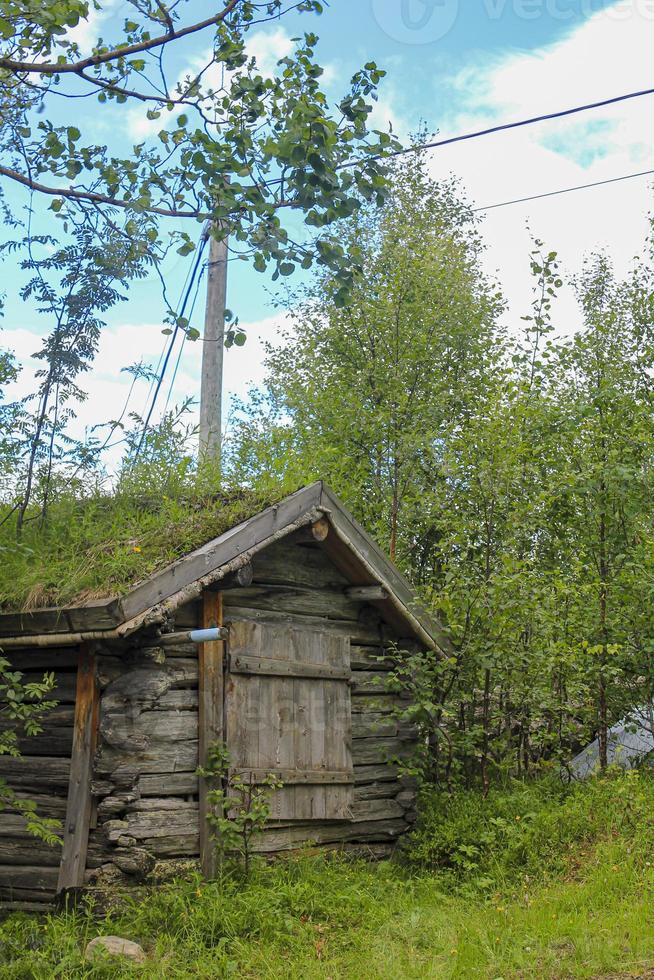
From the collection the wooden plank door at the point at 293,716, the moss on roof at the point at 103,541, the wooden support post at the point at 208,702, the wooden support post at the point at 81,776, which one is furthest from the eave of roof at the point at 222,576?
the wooden plank door at the point at 293,716

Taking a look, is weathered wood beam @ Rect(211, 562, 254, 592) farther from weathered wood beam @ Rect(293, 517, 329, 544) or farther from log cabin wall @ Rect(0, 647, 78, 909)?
log cabin wall @ Rect(0, 647, 78, 909)

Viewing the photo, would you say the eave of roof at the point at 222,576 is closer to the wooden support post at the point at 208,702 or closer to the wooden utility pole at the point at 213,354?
the wooden support post at the point at 208,702

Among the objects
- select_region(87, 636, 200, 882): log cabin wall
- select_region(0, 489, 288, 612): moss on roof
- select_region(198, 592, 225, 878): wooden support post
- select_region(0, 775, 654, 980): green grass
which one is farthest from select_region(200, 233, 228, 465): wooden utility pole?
select_region(0, 775, 654, 980): green grass

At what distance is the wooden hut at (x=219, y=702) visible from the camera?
7246 mm

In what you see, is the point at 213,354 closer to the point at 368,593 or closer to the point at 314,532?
the point at 314,532

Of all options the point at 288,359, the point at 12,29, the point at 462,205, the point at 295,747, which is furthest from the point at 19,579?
the point at 462,205

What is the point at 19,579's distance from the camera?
7699 millimetres

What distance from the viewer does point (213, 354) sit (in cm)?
1022

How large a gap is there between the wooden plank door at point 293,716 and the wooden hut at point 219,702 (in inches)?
0.6

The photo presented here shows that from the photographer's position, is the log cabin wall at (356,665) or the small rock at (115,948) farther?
the log cabin wall at (356,665)

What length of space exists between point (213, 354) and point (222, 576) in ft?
10.9

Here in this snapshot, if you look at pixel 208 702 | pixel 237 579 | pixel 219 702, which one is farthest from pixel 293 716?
pixel 237 579

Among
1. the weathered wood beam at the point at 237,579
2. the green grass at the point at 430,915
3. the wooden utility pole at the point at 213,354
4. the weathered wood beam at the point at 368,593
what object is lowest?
the green grass at the point at 430,915

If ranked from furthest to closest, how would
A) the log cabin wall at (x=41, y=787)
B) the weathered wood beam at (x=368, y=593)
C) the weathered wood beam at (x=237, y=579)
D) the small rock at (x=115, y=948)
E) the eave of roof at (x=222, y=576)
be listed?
the weathered wood beam at (x=368, y=593) < the weathered wood beam at (x=237, y=579) < the log cabin wall at (x=41, y=787) < the eave of roof at (x=222, y=576) < the small rock at (x=115, y=948)
